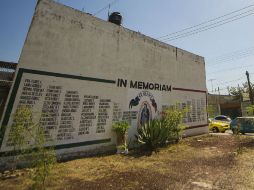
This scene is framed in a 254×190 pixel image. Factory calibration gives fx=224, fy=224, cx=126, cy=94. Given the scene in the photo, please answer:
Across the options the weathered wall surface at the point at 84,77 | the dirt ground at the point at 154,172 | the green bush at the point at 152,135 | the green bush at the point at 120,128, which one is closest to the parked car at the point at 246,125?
the weathered wall surface at the point at 84,77

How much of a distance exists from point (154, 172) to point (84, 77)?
174 inches

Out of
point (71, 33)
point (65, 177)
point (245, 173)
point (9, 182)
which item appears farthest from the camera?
point (71, 33)

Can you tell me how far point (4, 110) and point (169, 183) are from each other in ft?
16.7

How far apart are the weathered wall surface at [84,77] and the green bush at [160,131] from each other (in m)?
0.82

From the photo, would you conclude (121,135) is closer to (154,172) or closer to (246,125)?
(154,172)

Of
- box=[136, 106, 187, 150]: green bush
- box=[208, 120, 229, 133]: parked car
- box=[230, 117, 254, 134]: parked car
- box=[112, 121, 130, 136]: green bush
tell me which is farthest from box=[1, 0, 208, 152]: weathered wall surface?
box=[208, 120, 229, 133]: parked car

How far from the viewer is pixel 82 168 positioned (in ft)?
22.8

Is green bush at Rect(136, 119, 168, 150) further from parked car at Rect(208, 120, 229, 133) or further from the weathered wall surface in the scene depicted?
parked car at Rect(208, 120, 229, 133)

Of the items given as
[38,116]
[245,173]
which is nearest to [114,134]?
[38,116]

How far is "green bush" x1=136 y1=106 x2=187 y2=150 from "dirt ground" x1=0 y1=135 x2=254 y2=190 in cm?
85

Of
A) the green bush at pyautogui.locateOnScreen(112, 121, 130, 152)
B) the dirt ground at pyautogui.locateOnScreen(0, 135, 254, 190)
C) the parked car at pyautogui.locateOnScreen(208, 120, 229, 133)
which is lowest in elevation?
the dirt ground at pyautogui.locateOnScreen(0, 135, 254, 190)

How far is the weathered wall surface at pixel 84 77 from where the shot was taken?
737 cm

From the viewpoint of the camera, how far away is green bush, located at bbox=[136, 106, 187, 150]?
1001 centimetres

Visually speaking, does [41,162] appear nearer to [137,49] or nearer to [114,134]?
[114,134]
